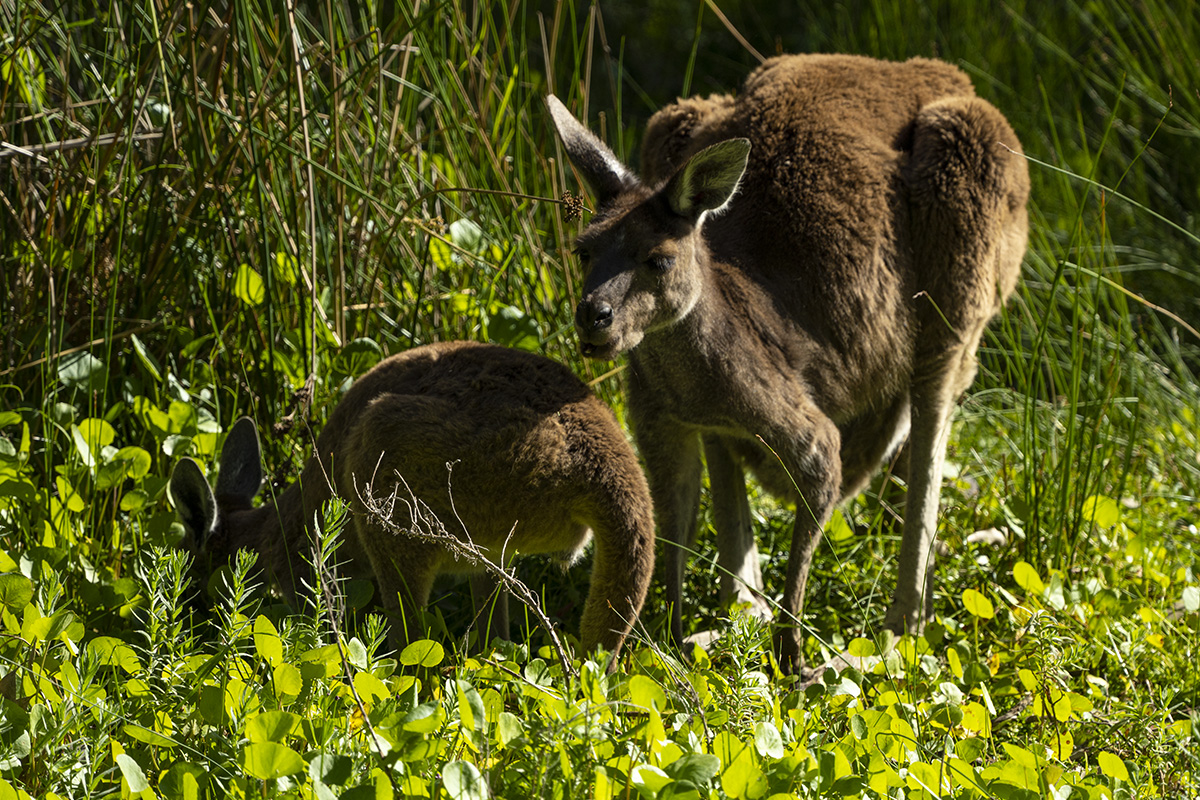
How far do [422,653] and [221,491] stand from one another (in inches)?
53.1

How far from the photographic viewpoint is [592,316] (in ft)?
9.77

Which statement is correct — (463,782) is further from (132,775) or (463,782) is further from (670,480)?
(670,480)

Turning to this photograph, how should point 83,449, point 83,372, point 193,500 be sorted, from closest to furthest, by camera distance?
point 193,500 < point 83,449 < point 83,372

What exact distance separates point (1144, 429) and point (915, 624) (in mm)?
1840

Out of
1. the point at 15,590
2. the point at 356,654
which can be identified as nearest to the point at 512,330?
the point at 356,654

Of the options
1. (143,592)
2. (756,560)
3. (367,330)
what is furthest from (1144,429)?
(143,592)

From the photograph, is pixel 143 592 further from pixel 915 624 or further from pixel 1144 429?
pixel 1144 429

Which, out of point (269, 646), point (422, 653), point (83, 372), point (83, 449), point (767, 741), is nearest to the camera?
point (767, 741)

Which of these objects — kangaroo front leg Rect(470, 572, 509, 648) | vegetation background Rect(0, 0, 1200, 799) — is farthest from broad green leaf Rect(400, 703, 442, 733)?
kangaroo front leg Rect(470, 572, 509, 648)

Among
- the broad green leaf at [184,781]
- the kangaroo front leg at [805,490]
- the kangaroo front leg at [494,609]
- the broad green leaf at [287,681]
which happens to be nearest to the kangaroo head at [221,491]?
the kangaroo front leg at [494,609]

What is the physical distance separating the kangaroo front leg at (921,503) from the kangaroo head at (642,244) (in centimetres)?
109

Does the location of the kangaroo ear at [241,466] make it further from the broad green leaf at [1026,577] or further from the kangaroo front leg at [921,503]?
the broad green leaf at [1026,577]

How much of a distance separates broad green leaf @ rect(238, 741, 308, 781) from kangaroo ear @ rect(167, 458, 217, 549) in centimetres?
135

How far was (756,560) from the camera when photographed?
12.6ft
